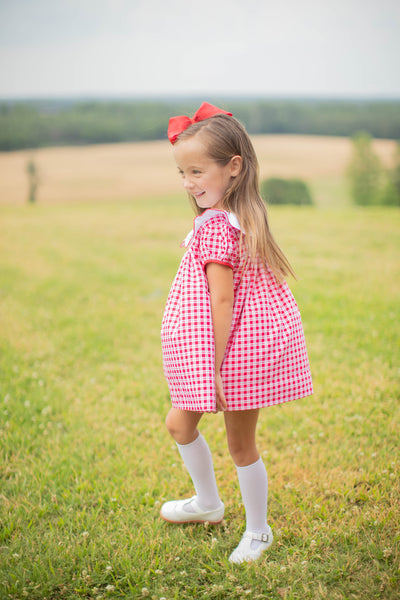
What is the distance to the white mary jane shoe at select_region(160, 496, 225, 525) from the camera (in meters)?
2.79

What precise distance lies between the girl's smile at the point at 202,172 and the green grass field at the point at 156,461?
1744mm

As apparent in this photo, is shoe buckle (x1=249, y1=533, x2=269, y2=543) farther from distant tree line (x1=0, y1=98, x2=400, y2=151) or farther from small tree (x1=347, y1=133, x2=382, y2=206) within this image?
small tree (x1=347, y1=133, x2=382, y2=206)

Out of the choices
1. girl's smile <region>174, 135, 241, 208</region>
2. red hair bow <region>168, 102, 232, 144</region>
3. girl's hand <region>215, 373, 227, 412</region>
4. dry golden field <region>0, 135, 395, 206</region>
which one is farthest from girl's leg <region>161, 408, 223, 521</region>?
dry golden field <region>0, 135, 395, 206</region>

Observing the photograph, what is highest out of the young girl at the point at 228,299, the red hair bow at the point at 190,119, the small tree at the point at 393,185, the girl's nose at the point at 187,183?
the red hair bow at the point at 190,119

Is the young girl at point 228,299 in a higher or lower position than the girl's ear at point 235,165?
lower

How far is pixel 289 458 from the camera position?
134 inches

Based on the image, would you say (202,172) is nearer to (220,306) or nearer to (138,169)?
(220,306)

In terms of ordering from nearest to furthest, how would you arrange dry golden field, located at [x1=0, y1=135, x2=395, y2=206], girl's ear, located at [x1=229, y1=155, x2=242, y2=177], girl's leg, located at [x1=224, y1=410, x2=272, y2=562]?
girl's ear, located at [x1=229, y1=155, x2=242, y2=177]
girl's leg, located at [x1=224, y1=410, x2=272, y2=562]
dry golden field, located at [x1=0, y1=135, x2=395, y2=206]

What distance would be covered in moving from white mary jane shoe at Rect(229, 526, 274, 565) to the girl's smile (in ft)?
5.44

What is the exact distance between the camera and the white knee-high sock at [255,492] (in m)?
2.53

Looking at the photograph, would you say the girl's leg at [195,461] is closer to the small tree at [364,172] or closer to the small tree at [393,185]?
the small tree at [393,185]

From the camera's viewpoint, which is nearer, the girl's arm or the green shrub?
the girl's arm

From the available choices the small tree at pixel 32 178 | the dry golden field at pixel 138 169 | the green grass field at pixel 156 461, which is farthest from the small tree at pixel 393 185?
the green grass field at pixel 156 461

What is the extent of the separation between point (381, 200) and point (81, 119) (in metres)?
14.0
